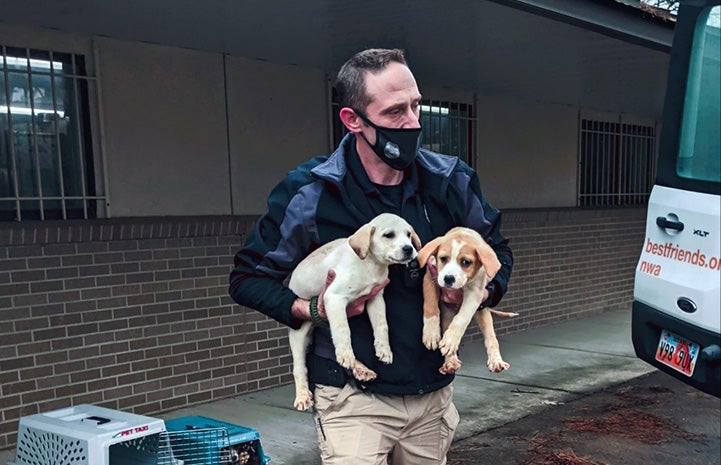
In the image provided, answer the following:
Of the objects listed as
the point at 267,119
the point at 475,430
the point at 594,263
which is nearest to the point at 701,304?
the point at 475,430

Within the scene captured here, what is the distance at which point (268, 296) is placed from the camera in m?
2.26

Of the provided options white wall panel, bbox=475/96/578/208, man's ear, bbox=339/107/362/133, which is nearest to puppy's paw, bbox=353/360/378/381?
man's ear, bbox=339/107/362/133

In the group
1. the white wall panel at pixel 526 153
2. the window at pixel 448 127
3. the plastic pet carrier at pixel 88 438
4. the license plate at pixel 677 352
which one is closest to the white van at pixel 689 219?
the license plate at pixel 677 352

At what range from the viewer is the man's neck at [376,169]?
2.32 metres

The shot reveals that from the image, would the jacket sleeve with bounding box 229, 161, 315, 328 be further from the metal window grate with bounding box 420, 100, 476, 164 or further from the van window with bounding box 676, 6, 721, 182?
the metal window grate with bounding box 420, 100, 476, 164

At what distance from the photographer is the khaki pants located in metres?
2.26

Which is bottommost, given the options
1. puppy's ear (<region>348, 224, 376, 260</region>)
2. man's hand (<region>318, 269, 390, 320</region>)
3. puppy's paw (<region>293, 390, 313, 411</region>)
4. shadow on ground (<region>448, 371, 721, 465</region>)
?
shadow on ground (<region>448, 371, 721, 465</region>)

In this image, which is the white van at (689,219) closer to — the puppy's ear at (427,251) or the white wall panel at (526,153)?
the puppy's ear at (427,251)

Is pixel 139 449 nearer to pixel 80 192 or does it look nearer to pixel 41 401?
pixel 41 401

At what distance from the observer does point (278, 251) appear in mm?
2264

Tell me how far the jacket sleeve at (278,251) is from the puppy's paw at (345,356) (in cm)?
23

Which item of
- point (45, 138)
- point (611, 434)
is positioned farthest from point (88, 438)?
point (611, 434)

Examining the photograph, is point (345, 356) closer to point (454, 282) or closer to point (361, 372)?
point (361, 372)

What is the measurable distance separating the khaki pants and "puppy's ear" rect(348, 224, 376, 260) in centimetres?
47
